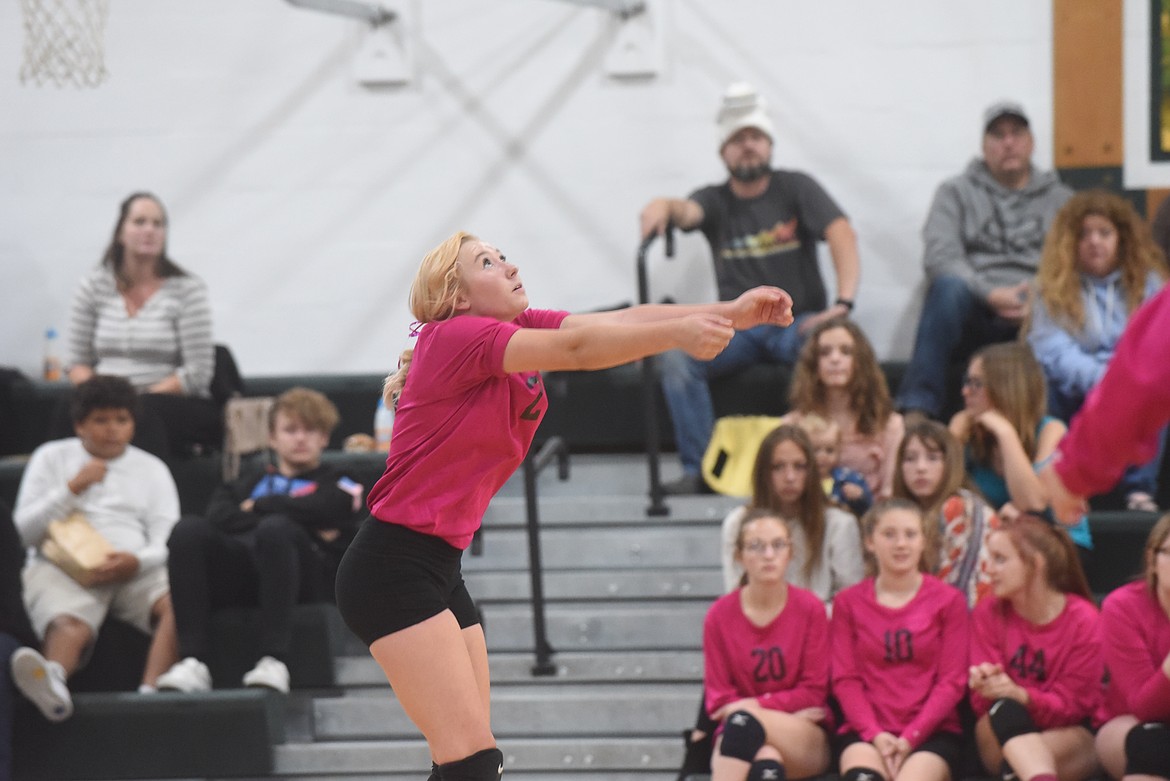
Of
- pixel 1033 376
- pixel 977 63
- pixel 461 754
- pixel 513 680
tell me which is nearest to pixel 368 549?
pixel 461 754

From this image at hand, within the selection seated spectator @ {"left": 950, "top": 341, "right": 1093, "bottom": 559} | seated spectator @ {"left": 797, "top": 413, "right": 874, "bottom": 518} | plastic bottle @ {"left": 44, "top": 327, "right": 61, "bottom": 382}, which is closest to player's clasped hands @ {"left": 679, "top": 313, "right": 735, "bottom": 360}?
seated spectator @ {"left": 797, "top": 413, "right": 874, "bottom": 518}

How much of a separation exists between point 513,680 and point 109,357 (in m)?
2.39

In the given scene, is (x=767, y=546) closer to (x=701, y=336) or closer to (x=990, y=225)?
(x=701, y=336)

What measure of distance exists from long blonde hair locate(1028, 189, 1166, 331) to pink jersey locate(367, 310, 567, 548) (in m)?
3.01

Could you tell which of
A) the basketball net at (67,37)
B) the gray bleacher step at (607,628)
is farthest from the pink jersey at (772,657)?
the basketball net at (67,37)

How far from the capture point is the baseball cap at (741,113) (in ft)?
20.4

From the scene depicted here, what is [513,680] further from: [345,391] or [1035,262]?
[1035,262]

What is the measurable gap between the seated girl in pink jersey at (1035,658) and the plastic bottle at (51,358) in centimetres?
454

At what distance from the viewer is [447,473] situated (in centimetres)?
301

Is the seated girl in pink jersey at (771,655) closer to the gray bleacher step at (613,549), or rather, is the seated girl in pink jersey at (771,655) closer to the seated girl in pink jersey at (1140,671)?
the seated girl in pink jersey at (1140,671)

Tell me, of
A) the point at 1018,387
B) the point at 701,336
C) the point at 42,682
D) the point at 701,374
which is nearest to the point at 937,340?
the point at 1018,387

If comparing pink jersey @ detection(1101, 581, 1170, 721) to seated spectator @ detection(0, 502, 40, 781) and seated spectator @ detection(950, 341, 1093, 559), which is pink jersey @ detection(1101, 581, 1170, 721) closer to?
seated spectator @ detection(950, 341, 1093, 559)

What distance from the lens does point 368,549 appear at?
119 inches

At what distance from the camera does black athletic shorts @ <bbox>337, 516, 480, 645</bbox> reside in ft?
9.77
